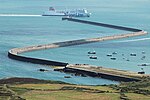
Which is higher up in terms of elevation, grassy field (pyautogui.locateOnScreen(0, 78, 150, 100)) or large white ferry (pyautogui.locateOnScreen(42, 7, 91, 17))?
grassy field (pyautogui.locateOnScreen(0, 78, 150, 100))

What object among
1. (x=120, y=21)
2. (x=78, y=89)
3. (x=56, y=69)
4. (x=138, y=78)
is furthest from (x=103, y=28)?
(x=78, y=89)

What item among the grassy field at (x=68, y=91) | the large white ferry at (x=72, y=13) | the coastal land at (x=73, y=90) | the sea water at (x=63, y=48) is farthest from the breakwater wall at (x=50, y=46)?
the large white ferry at (x=72, y=13)

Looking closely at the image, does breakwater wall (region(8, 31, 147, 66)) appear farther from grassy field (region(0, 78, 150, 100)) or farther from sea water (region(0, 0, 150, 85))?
grassy field (region(0, 78, 150, 100))

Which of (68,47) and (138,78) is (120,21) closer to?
(68,47)

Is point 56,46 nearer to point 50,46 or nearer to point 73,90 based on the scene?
point 50,46

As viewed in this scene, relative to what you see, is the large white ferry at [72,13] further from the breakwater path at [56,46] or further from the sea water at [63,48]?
the breakwater path at [56,46]

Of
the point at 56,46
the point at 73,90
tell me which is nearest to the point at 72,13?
the point at 56,46

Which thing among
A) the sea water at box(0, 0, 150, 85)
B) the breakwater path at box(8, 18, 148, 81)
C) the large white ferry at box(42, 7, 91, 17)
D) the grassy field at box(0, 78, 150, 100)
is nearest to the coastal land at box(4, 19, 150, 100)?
the grassy field at box(0, 78, 150, 100)

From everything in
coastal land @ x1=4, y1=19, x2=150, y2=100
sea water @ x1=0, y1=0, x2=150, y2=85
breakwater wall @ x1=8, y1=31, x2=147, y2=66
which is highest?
coastal land @ x1=4, y1=19, x2=150, y2=100
